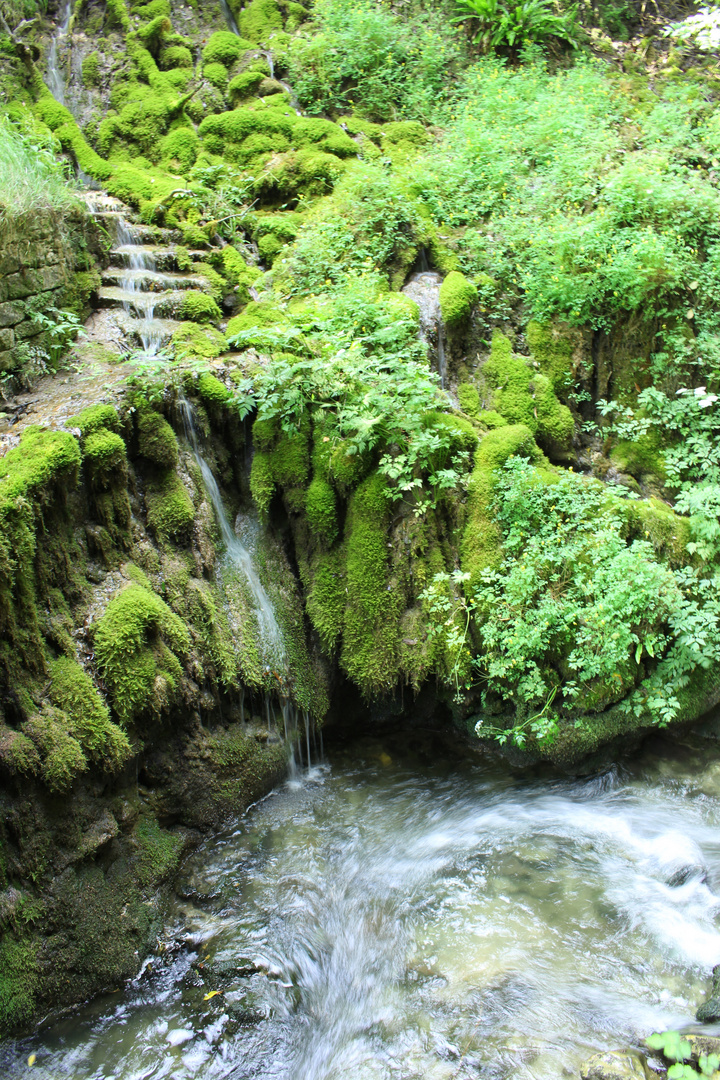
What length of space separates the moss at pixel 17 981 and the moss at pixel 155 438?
11.6ft

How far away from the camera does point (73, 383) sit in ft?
19.0

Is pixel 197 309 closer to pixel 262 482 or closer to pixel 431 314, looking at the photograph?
pixel 262 482

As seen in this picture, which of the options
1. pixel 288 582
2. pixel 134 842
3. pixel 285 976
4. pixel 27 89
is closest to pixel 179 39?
pixel 27 89

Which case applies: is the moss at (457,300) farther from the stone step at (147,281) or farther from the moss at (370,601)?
the stone step at (147,281)

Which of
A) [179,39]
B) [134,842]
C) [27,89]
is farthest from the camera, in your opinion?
[179,39]

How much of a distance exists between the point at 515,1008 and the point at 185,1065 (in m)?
1.97

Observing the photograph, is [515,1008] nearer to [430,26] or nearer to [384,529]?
[384,529]

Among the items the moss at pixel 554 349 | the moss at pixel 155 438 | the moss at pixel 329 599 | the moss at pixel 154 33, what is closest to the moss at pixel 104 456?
the moss at pixel 155 438

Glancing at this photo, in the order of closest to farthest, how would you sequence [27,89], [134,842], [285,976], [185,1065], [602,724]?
[185,1065] → [285,976] → [134,842] → [602,724] → [27,89]

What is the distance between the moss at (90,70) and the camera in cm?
1105

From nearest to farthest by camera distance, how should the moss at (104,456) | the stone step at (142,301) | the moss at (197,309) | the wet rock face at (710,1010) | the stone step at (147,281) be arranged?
the wet rock face at (710,1010) → the moss at (104,456) → the stone step at (142,301) → the moss at (197,309) → the stone step at (147,281)

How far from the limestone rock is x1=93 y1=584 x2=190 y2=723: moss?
11.2 feet

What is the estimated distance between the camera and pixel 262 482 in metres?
6.24

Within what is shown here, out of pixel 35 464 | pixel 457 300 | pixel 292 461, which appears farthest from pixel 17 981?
pixel 457 300
